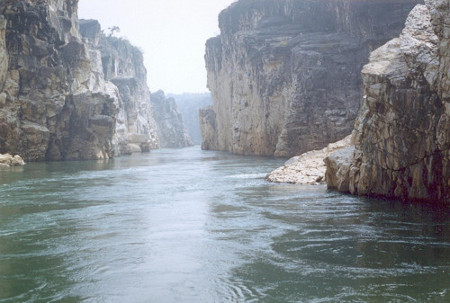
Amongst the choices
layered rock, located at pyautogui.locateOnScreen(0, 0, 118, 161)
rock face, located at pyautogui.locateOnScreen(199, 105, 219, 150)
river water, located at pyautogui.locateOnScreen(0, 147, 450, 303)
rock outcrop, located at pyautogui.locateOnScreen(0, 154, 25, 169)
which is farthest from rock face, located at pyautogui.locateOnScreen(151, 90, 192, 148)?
river water, located at pyautogui.locateOnScreen(0, 147, 450, 303)

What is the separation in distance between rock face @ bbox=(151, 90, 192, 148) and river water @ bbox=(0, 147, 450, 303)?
112181mm

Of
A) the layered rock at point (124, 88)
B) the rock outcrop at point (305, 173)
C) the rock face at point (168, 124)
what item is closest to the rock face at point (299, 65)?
the layered rock at point (124, 88)

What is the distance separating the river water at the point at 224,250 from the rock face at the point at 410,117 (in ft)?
3.15

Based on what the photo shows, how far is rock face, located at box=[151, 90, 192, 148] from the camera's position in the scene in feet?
427

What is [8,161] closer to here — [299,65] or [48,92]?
[48,92]

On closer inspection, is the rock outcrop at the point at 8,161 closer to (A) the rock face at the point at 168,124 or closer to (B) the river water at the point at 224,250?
(B) the river water at the point at 224,250

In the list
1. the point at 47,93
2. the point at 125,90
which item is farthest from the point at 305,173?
the point at 125,90

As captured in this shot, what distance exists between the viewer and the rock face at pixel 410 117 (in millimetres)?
14008

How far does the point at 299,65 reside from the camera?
48.4 meters

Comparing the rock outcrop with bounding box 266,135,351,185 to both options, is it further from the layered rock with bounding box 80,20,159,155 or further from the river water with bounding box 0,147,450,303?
the layered rock with bounding box 80,20,159,155

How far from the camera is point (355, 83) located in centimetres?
4672

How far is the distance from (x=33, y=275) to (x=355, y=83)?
42235mm

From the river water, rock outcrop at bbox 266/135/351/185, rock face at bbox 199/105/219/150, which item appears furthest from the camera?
rock face at bbox 199/105/219/150

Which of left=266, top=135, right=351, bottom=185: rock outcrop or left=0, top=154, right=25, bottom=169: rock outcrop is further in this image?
left=0, top=154, right=25, bottom=169: rock outcrop
